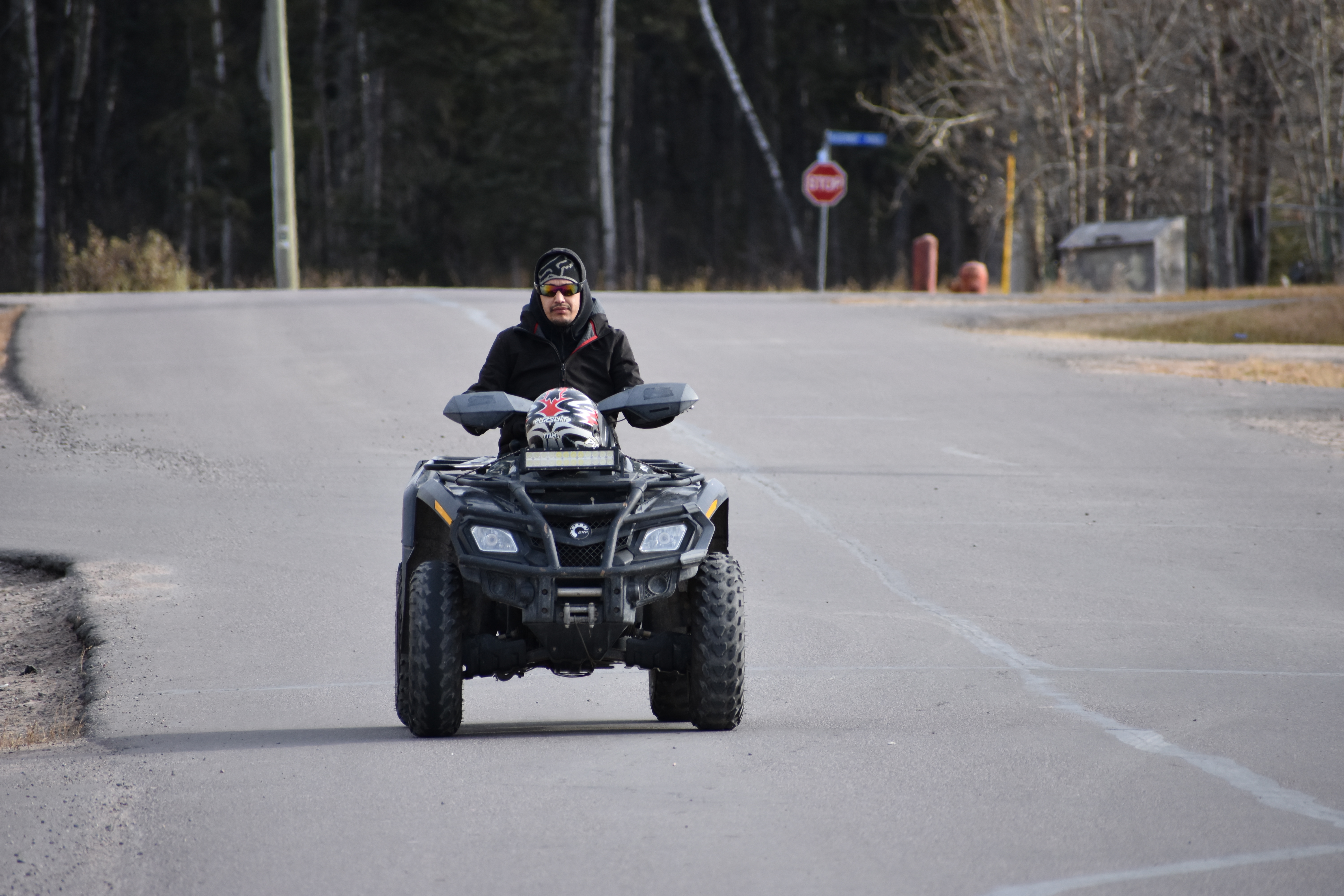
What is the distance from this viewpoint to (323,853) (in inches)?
204

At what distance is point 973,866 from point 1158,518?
27.0 ft

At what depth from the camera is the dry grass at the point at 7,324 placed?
2011 cm

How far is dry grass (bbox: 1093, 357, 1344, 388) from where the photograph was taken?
20141mm

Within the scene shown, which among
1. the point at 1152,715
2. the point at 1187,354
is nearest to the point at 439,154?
the point at 1187,354

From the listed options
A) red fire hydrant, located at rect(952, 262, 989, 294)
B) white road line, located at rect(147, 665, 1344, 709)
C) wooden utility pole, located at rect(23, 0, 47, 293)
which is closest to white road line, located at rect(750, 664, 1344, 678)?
white road line, located at rect(147, 665, 1344, 709)

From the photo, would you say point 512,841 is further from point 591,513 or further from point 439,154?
point 439,154

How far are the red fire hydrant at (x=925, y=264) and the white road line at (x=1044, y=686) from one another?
2280cm

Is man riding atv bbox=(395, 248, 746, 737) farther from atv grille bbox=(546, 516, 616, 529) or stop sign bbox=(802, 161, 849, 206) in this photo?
stop sign bbox=(802, 161, 849, 206)

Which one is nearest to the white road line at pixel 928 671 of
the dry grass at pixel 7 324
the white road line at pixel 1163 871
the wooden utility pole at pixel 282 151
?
the white road line at pixel 1163 871

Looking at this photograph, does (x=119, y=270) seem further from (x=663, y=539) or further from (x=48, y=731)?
(x=663, y=539)

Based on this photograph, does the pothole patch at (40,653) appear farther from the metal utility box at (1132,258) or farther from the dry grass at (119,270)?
the metal utility box at (1132,258)

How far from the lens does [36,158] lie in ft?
175

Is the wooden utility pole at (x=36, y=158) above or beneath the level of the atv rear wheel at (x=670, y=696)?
above

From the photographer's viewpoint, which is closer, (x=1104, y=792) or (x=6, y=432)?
(x=1104, y=792)
